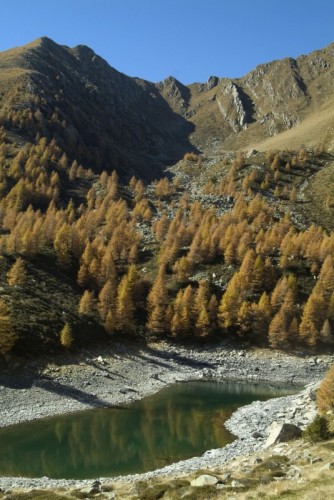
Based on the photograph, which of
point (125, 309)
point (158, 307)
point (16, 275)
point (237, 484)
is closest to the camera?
point (237, 484)

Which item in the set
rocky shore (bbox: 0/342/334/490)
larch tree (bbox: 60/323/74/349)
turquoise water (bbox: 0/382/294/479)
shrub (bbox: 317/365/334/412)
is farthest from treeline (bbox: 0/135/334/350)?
shrub (bbox: 317/365/334/412)

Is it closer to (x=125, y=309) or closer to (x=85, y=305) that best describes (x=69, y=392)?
(x=85, y=305)

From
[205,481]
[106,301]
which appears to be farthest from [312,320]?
[205,481]

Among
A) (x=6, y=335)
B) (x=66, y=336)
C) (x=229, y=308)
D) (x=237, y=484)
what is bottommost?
(x=66, y=336)

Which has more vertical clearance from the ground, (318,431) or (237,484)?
(318,431)

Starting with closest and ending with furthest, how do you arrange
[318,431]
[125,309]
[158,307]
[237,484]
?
[237,484], [318,431], [125,309], [158,307]

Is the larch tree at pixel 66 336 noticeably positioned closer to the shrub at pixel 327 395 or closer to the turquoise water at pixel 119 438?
the turquoise water at pixel 119 438

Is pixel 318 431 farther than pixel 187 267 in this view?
No
